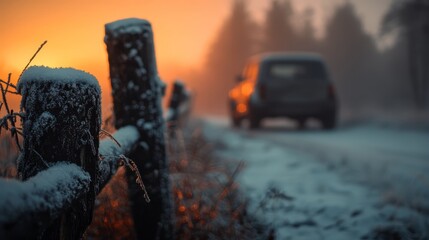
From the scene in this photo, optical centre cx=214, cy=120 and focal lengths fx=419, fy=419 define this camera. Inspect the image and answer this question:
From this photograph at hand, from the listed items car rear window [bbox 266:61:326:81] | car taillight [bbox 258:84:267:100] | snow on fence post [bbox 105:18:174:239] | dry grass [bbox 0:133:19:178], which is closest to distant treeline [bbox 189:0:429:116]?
car rear window [bbox 266:61:326:81]

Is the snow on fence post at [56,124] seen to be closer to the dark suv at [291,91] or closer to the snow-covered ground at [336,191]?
the snow-covered ground at [336,191]

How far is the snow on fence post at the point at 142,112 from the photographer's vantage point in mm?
1862

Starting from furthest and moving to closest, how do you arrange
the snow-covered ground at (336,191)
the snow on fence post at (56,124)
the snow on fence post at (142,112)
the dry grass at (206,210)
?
the snow-covered ground at (336,191), the dry grass at (206,210), the snow on fence post at (142,112), the snow on fence post at (56,124)

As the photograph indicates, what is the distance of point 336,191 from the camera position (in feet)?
10.7

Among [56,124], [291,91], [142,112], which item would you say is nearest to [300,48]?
[291,91]

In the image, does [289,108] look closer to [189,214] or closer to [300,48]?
[189,214]

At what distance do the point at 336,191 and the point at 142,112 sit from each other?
6.42 ft

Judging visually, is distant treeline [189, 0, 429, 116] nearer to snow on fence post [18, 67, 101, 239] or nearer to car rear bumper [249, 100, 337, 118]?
car rear bumper [249, 100, 337, 118]

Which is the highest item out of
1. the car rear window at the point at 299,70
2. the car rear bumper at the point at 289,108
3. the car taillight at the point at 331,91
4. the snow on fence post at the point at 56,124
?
the car rear window at the point at 299,70

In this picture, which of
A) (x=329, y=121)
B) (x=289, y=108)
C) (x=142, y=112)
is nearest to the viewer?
(x=142, y=112)

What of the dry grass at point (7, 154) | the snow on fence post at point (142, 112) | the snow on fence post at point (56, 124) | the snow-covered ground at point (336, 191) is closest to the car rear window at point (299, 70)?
the snow-covered ground at point (336, 191)

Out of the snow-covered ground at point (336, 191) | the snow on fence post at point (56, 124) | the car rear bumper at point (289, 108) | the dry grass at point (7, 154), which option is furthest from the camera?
the car rear bumper at point (289, 108)

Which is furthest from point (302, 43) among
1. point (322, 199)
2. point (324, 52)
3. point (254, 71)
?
point (322, 199)

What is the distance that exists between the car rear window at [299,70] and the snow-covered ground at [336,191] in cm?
352
